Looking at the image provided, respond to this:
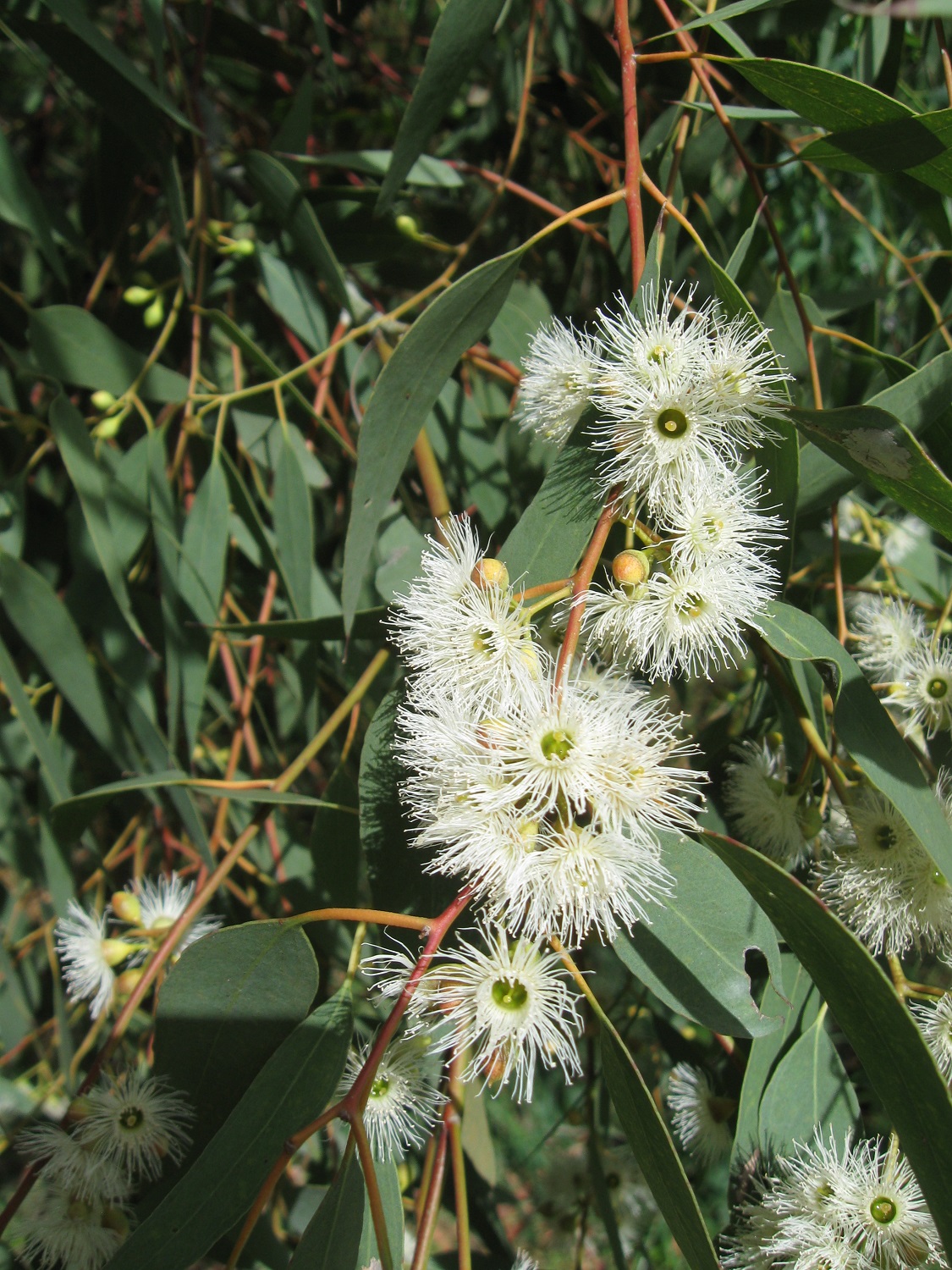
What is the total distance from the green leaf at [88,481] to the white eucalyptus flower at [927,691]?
3.52 feet

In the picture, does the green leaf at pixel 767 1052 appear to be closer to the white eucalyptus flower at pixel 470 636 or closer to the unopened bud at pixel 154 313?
the white eucalyptus flower at pixel 470 636

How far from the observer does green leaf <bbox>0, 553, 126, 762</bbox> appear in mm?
1415

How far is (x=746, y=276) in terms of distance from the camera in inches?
55.7

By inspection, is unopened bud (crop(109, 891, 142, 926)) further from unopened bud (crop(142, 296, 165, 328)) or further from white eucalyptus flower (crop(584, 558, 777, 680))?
unopened bud (crop(142, 296, 165, 328))

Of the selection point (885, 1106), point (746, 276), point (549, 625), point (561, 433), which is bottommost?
point (885, 1106)

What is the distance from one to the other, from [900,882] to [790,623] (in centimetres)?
36

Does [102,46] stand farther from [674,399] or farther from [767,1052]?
[767,1052]

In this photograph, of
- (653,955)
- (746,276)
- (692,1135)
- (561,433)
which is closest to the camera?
(653,955)

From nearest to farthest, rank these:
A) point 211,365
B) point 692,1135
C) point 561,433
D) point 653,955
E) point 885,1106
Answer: point 885,1106 < point 653,955 < point 561,433 < point 692,1135 < point 211,365

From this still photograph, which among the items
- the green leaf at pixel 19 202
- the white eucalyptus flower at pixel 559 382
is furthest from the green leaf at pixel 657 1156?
the green leaf at pixel 19 202

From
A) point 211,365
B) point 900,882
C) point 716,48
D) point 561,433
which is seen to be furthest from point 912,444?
point 211,365

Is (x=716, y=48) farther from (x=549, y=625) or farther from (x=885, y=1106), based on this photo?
(x=885, y=1106)

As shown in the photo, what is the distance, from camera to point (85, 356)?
1.51m

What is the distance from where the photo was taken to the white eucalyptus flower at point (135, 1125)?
1088 millimetres
